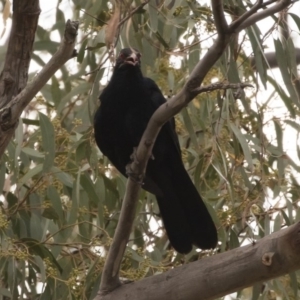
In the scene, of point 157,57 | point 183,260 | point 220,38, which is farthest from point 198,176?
point 220,38

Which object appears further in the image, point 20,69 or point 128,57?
point 128,57

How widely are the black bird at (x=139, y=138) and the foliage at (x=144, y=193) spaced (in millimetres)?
77

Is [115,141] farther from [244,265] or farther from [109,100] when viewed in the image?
[244,265]

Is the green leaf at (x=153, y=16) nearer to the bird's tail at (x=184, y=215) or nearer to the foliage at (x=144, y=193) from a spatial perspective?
the foliage at (x=144, y=193)

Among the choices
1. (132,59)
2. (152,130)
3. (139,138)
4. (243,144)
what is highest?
(132,59)

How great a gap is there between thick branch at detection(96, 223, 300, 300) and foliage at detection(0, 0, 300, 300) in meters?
0.34

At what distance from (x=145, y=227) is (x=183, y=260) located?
1.37 feet

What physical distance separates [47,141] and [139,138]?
1.07 ft

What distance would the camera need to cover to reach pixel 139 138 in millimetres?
2928

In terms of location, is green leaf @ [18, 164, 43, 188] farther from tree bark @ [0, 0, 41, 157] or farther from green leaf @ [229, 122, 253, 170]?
green leaf @ [229, 122, 253, 170]

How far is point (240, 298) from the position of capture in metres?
Answer: 3.19

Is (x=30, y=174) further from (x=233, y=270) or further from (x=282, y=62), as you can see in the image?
(x=233, y=270)

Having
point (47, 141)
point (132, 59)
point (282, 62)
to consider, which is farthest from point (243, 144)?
point (47, 141)

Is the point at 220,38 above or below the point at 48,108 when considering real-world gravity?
below
